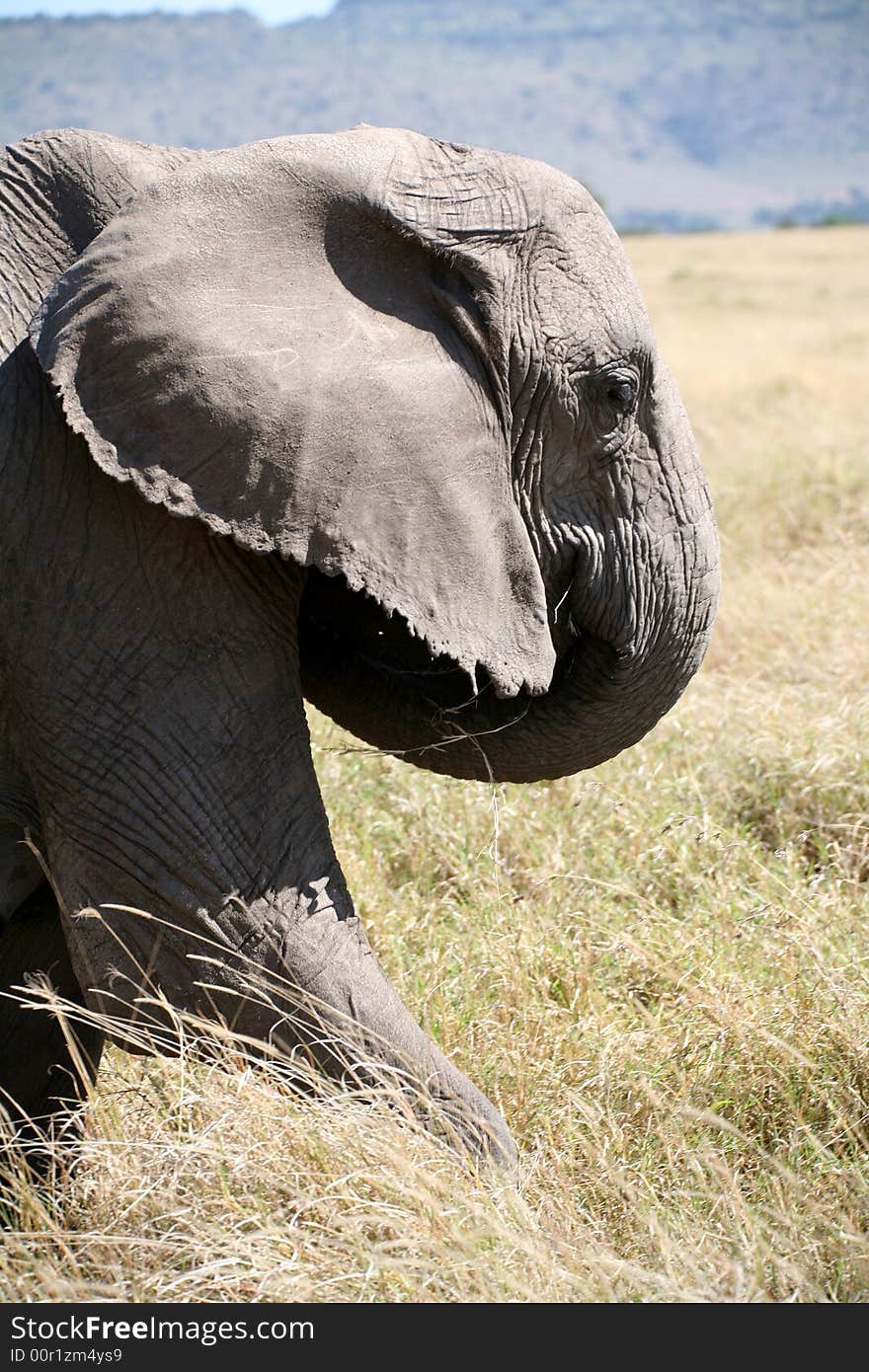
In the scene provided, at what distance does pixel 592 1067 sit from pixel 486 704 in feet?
2.89

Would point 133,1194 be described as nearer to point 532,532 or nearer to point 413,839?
point 532,532

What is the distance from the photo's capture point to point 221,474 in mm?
2422

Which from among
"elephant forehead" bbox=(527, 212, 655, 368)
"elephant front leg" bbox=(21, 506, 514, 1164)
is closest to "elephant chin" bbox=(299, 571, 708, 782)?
"elephant front leg" bbox=(21, 506, 514, 1164)

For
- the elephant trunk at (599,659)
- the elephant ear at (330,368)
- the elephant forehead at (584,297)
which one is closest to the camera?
the elephant ear at (330,368)

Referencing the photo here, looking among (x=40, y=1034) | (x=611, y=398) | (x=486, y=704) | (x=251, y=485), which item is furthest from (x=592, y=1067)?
(x=251, y=485)

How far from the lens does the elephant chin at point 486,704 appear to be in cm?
298

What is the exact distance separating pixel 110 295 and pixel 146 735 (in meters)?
0.71

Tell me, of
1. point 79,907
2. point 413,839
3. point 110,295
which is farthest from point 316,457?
point 413,839

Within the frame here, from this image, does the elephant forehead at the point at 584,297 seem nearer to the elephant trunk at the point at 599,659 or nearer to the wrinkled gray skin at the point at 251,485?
the wrinkled gray skin at the point at 251,485

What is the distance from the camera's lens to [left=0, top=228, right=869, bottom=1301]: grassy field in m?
2.47

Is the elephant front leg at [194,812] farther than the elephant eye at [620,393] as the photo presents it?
No

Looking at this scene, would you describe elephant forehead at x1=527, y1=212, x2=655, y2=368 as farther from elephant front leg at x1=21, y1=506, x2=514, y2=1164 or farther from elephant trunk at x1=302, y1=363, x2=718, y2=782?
elephant front leg at x1=21, y1=506, x2=514, y2=1164

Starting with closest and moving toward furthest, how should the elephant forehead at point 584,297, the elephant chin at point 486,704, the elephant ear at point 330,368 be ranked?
the elephant ear at point 330,368
the elephant forehead at point 584,297
the elephant chin at point 486,704

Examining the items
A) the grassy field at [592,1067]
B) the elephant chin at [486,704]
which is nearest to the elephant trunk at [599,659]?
the elephant chin at [486,704]
